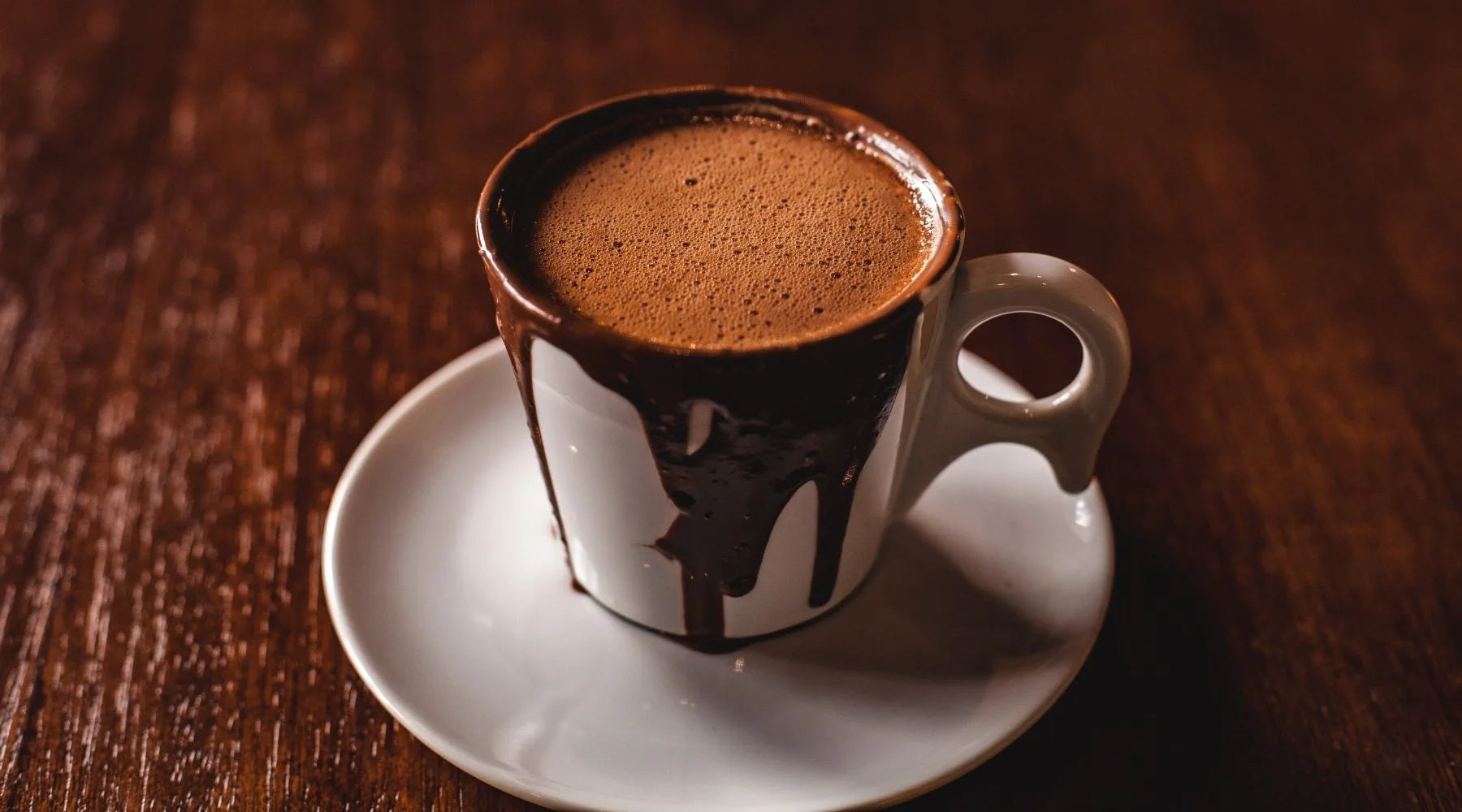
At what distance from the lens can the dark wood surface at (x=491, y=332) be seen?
A: 0.70 m

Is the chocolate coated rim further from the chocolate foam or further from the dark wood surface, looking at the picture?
the dark wood surface

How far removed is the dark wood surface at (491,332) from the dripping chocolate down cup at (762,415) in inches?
6.0

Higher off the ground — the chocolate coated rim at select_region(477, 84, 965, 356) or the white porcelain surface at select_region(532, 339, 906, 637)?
the chocolate coated rim at select_region(477, 84, 965, 356)

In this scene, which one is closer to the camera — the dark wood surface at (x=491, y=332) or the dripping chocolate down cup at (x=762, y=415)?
the dripping chocolate down cup at (x=762, y=415)

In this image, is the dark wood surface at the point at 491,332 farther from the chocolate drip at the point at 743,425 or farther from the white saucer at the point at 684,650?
the chocolate drip at the point at 743,425

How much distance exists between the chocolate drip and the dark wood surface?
18cm

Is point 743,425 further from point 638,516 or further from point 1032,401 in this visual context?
point 1032,401

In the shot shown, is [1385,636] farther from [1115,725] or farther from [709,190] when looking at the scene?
[709,190]

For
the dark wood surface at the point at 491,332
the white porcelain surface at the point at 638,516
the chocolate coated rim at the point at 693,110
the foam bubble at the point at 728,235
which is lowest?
the dark wood surface at the point at 491,332

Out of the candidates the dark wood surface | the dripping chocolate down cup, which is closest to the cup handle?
the dripping chocolate down cup

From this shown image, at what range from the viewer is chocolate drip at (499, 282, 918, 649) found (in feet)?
1.85

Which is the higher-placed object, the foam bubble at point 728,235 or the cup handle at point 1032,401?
the foam bubble at point 728,235

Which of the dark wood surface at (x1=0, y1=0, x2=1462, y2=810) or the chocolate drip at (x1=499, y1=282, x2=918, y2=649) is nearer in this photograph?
the chocolate drip at (x1=499, y1=282, x2=918, y2=649)

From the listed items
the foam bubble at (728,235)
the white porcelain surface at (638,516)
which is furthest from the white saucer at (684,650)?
the foam bubble at (728,235)
